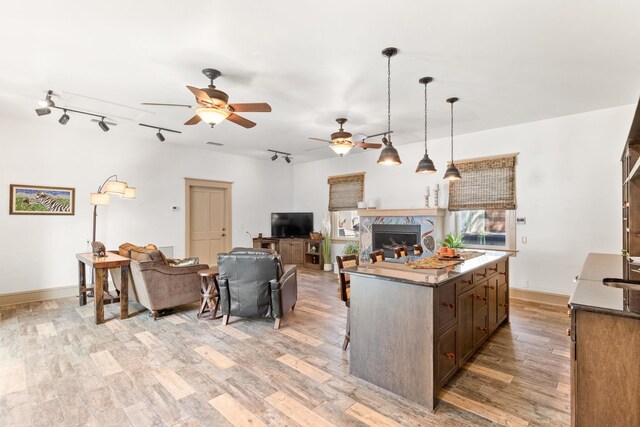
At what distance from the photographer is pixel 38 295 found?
5074 mm

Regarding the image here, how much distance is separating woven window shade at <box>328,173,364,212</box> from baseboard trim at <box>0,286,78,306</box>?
5539 mm

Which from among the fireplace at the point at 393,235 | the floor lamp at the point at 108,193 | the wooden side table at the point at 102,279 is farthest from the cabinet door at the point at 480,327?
the floor lamp at the point at 108,193

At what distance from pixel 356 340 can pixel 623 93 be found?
177 inches

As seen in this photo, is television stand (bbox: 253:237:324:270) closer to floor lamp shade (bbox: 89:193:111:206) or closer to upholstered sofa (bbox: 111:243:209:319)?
upholstered sofa (bbox: 111:243:209:319)

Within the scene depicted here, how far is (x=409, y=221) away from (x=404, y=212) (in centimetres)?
21

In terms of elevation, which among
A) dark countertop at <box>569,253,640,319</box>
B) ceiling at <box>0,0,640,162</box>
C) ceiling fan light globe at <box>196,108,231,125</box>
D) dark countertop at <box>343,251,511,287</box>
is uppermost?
ceiling at <box>0,0,640,162</box>

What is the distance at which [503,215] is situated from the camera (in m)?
5.37

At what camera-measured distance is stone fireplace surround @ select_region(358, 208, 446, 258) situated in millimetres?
5840

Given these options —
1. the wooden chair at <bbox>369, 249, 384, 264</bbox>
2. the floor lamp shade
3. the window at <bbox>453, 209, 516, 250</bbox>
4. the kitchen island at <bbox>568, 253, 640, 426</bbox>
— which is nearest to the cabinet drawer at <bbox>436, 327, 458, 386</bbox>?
the kitchen island at <bbox>568, 253, 640, 426</bbox>

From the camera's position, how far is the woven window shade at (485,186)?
520 centimetres

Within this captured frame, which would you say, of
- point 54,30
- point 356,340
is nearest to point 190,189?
point 54,30

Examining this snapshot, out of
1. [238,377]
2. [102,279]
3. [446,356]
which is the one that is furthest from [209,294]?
[446,356]

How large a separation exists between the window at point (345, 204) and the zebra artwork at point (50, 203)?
5.39 metres

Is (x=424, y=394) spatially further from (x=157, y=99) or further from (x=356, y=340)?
(x=157, y=99)
